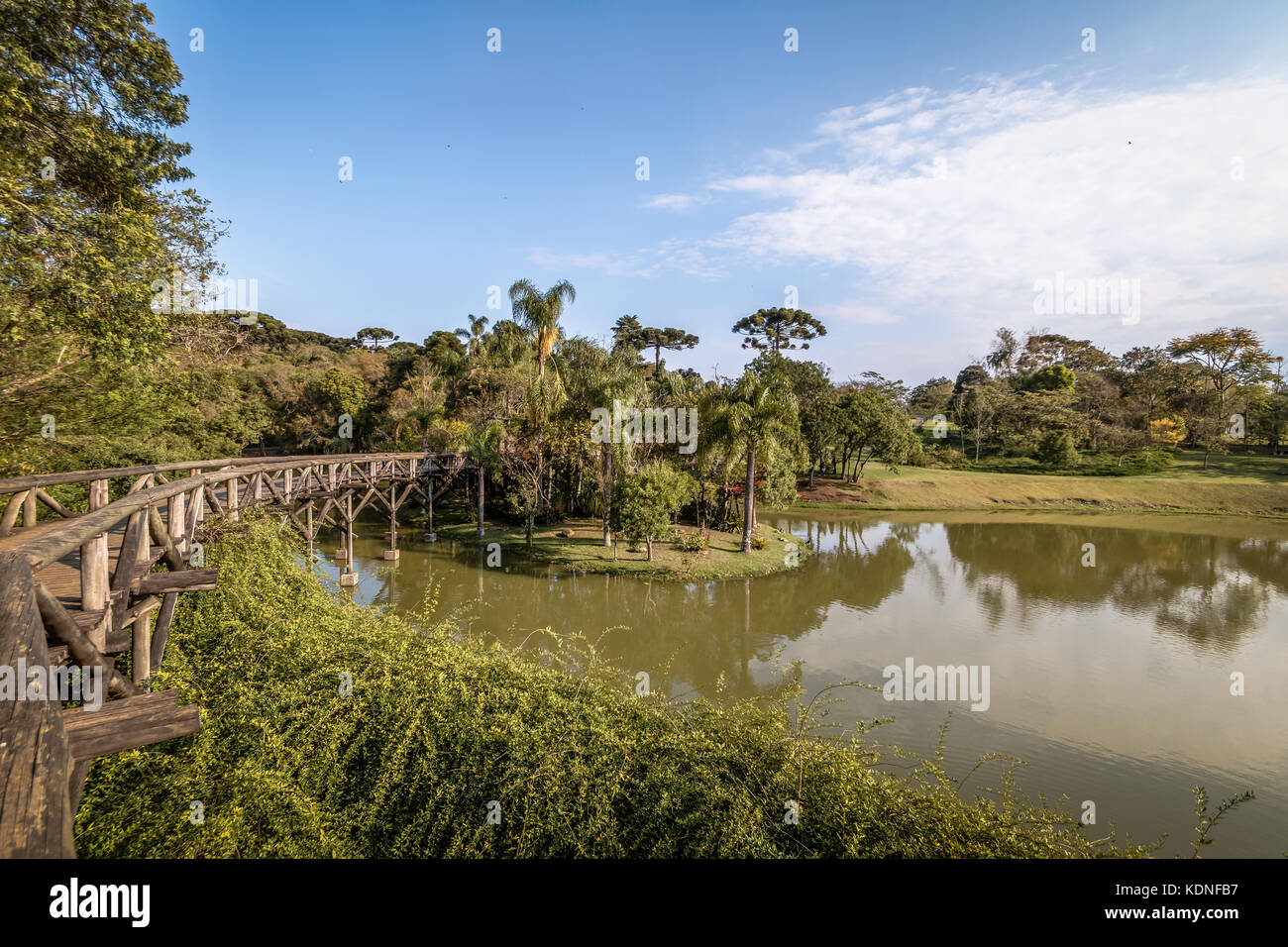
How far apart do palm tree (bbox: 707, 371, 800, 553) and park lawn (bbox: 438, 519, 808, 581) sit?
292 centimetres

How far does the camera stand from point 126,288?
778 cm

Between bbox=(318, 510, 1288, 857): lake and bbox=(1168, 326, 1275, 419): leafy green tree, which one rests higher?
bbox=(1168, 326, 1275, 419): leafy green tree

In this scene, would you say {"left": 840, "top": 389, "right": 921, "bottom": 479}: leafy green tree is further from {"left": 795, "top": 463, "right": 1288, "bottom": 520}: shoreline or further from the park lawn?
the park lawn

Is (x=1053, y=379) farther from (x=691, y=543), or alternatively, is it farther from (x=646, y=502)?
(x=646, y=502)

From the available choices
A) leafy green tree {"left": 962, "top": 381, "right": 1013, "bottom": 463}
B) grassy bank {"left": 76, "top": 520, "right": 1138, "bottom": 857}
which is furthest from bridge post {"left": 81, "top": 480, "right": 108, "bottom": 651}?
leafy green tree {"left": 962, "top": 381, "right": 1013, "bottom": 463}

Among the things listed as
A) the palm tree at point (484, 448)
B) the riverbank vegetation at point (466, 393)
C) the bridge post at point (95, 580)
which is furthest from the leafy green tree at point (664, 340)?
the bridge post at point (95, 580)

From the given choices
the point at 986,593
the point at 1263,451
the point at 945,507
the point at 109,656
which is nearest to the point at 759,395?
the point at 986,593

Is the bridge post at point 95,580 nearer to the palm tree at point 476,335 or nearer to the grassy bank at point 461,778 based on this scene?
the grassy bank at point 461,778

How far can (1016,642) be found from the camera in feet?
41.4

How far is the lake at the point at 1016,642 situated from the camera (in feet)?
25.6

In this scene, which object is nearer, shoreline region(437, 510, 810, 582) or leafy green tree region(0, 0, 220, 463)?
leafy green tree region(0, 0, 220, 463)

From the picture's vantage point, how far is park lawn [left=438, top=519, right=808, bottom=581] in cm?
1703

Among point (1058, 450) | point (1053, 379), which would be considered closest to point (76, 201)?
point (1058, 450)

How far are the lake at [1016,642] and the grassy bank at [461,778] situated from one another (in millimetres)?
1844
